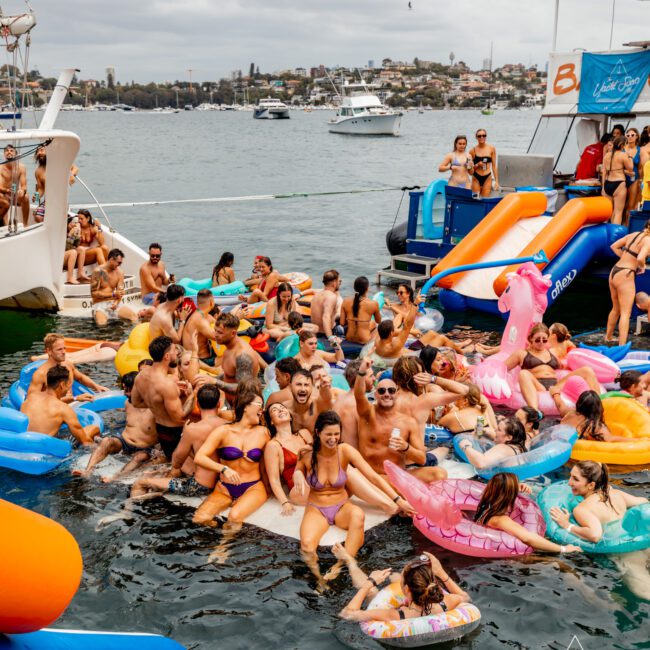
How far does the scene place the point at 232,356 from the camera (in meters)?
9.58

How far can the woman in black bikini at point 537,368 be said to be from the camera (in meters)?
9.40

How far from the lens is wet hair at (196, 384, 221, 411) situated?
737 centimetres

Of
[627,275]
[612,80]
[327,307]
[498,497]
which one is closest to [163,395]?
[498,497]

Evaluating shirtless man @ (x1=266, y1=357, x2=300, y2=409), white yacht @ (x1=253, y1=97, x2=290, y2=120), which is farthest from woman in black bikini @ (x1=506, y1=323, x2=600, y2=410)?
white yacht @ (x1=253, y1=97, x2=290, y2=120)

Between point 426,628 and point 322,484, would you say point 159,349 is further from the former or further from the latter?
point 426,628

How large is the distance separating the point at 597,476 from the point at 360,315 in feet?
17.8

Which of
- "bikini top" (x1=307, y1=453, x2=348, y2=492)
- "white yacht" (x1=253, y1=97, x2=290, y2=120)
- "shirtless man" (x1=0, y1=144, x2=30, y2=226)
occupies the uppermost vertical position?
"white yacht" (x1=253, y1=97, x2=290, y2=120)

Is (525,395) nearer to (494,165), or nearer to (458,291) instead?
(458,291)

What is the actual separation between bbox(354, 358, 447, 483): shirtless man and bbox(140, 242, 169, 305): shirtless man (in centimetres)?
797

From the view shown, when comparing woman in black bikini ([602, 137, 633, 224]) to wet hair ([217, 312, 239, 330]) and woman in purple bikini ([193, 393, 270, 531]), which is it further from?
woman in purple bikini ([193, 393, 270, 531])

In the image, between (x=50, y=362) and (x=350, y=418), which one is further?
(x=50, y=362)

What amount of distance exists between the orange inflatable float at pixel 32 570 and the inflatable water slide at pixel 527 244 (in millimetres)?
10879

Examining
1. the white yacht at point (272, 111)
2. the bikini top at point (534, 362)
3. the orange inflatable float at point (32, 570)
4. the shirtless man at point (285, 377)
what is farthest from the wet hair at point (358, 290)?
the white yacht at point (272, 111)

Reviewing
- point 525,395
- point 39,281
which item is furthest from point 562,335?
point 39,281
